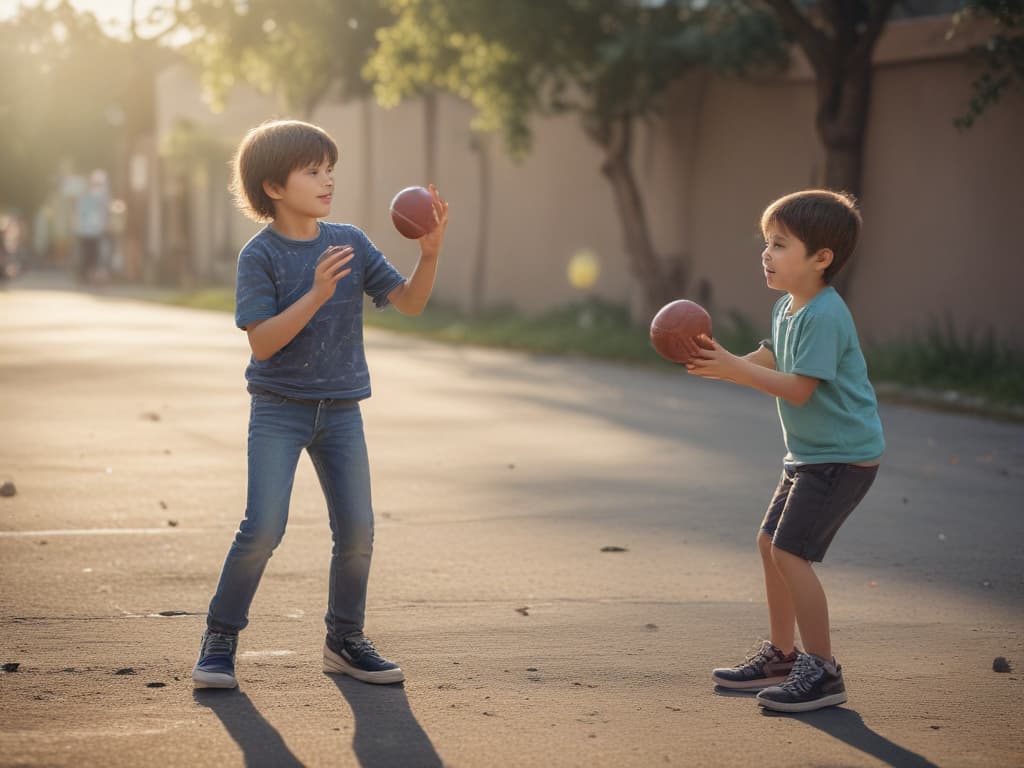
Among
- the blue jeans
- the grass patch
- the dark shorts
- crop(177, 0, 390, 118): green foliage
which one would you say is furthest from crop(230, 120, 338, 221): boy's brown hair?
crop(177, 0, 390, 118): green foliage

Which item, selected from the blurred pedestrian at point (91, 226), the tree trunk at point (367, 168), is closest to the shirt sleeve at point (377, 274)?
the tree trunk at point (367, 168)

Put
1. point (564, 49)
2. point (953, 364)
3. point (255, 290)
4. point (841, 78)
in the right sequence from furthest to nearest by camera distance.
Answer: point (564, 49), point (841, 78), point (953, 364), point (255, 290)

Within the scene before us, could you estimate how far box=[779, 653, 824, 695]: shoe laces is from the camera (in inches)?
181

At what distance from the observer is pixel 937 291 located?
15.4m

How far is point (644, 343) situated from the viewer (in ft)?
56.1

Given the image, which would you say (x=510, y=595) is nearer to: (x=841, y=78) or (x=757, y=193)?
(x=841, y=78)

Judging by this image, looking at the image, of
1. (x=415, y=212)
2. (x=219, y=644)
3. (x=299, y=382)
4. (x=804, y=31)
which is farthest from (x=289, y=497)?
(x=804, y=31)

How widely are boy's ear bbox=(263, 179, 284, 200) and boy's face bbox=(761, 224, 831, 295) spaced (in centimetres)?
147

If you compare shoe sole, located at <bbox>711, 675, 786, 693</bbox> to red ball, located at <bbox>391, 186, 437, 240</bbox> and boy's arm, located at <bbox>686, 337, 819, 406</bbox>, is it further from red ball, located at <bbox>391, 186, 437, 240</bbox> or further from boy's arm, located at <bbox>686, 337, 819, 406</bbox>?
red ball, located at <bbox>391, 186, 437, 240</bbox>

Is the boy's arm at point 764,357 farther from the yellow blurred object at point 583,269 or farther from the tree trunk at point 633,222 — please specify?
the yellow blurred object at point 583,269

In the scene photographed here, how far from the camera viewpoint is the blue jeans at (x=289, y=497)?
4.73 meters

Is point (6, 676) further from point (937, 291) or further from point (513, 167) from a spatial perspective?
point (513, 167)

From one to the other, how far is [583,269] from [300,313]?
55.4 ft

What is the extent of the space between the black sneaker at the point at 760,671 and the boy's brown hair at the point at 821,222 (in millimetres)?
1174
